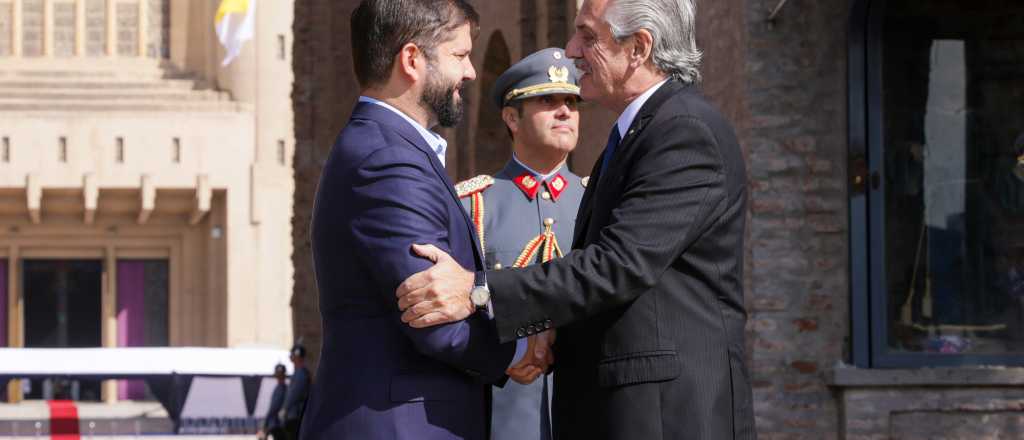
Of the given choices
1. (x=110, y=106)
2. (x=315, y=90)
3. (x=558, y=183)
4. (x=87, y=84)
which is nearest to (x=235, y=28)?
(x=110, y=106)

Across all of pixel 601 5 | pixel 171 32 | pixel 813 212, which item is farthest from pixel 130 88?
pixel 601 5

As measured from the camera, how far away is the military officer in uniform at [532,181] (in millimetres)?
5082

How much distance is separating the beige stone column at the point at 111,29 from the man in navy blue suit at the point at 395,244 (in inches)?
1704

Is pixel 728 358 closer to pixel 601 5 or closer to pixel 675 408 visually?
pixel 675 408

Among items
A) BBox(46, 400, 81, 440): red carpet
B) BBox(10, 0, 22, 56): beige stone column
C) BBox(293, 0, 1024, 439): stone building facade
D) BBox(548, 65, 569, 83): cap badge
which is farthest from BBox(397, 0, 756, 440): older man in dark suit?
BBox(10, 0, 22, 56): beige stone column

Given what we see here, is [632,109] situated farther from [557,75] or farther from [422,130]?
[557,75]

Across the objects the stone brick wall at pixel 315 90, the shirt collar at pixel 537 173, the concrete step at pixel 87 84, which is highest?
the concrete step at pixel 87 84

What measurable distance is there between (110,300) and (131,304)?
566mm

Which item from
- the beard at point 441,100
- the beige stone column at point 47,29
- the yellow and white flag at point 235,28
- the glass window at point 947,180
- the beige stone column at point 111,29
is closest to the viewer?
the beard at point 441,100

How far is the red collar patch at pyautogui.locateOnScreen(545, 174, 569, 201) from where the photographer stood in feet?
17.0

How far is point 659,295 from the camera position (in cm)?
365

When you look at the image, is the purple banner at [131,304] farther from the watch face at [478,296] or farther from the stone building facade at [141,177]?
the watch face at [478,296]

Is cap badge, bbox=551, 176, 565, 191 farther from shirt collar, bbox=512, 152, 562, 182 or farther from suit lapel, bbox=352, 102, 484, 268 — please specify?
suit lapel, bbox=352, 102, 484, 268

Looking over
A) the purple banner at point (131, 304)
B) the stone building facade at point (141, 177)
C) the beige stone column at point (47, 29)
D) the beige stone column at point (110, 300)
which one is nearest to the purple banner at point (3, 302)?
the stone building facade at point (141, 177)
